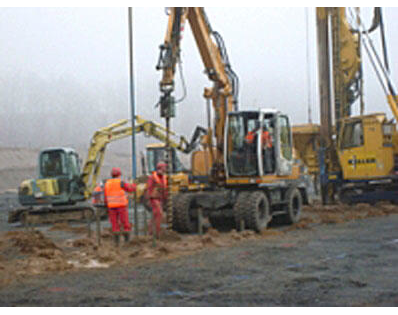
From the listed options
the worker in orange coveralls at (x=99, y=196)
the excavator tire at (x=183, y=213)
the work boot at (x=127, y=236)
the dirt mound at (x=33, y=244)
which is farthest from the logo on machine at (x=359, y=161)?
the dirt mound at (x=33, y=244)

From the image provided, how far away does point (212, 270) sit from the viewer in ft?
29.4

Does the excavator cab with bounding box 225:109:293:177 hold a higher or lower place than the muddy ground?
higher

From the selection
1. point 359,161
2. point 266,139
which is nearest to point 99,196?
point 266,139

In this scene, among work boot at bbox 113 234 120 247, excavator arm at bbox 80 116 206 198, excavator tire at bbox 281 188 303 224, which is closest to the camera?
work boot at bbox 113 234 120 247

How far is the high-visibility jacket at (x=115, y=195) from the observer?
12305mm

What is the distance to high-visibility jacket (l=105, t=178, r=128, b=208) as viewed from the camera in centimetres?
1230

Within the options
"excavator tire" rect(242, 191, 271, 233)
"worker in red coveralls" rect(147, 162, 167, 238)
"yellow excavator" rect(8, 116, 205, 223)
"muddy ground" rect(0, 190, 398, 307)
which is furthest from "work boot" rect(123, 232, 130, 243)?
"yellow excavator" rect(8, 116, 205, 223)

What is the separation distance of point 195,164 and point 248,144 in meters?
2.35

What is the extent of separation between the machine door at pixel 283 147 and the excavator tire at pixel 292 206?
0.66 meters

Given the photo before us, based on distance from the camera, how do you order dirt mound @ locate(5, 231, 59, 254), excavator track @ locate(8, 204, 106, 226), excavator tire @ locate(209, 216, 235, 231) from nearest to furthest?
dirt mound @ locate(5, 231, 59, 254) < excavator tire @ locate(209, 216, 235, 231) < excavator track @ locate(8, 204, 106, 226)

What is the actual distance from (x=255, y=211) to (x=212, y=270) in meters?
5.15

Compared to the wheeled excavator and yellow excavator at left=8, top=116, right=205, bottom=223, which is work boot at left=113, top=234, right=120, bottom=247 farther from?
yellow excavator at left=8, top=116, right=205, bottom=223

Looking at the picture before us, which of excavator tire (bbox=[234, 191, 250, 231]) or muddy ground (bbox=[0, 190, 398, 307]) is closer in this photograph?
muddy ground (bbox=[0, 190, 398, 307])
